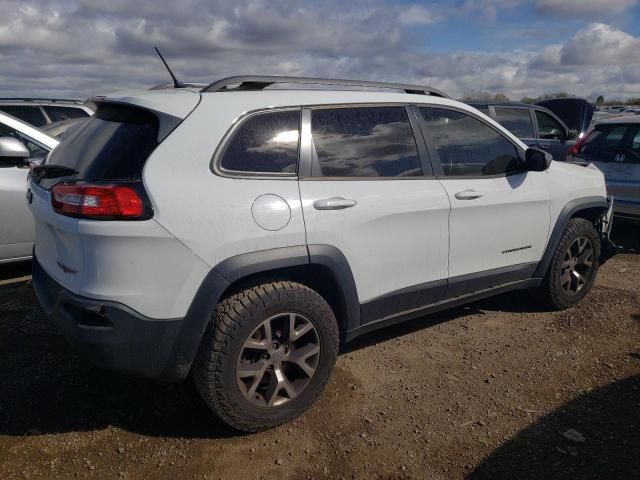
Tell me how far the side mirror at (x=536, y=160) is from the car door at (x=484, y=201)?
68 mm

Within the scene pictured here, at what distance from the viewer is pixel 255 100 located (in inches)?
112

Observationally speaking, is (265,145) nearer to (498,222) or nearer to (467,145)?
(467,145)

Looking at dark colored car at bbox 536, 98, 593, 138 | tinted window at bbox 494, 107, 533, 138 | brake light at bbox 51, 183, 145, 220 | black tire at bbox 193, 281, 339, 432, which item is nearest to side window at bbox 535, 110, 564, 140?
tinted window at bbox 494, 107, 533, 138

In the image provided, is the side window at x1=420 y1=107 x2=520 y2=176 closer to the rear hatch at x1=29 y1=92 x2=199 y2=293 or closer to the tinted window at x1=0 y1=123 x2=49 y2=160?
the rear hatch at x1=29 y1=92 x2=199 y2=293

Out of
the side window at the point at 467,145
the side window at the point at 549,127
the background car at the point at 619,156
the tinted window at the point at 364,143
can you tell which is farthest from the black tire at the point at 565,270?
the side window at the point at 549,127

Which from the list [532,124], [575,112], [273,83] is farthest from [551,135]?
[273,83]

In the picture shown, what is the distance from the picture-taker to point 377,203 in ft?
10.2

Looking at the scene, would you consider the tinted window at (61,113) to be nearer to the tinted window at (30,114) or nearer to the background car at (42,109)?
the background car at (42,109)

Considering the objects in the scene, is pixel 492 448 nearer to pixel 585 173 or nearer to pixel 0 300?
pixel 585 173

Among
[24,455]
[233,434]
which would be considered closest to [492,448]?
[233,434]

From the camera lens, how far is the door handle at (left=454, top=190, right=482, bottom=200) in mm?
3529

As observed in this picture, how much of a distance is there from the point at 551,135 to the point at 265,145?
8277mm

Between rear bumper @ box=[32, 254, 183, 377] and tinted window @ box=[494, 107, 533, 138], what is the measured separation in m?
7.86

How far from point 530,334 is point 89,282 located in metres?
3.15
